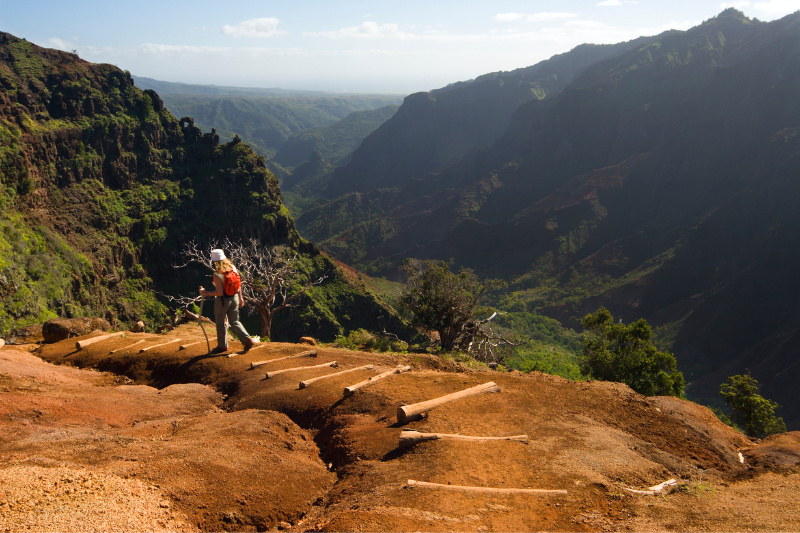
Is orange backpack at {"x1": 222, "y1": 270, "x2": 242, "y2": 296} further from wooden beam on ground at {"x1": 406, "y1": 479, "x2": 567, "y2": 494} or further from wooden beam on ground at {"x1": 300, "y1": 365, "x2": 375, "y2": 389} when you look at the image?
wooden beam on ground at {"x1": 406, "y1": 479, "x2": 567, "y2": 494}

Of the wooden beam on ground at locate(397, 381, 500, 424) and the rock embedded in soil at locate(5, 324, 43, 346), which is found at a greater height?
Result: the wooden beam on ground at locate(397, 381, 500, 424)

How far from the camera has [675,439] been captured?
7.38 metres

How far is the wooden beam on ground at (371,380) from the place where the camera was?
7984 millimetres

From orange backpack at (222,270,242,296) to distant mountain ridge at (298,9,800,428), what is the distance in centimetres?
4659

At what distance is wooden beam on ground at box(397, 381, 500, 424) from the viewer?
6.75 metres

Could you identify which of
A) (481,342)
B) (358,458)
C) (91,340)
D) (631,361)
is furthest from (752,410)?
(91,340)

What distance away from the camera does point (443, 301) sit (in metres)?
17.9

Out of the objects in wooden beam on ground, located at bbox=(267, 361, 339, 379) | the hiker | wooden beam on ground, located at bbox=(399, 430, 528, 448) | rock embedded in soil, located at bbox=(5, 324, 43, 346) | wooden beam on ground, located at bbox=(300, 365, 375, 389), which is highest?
the hiker

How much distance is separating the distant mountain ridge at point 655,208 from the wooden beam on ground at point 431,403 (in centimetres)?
4338

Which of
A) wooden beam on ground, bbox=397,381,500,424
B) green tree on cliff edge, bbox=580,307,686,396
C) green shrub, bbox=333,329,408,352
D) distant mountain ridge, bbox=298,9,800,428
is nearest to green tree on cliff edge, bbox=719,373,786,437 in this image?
green tree on cliff edge, bbox=580,307,686,396

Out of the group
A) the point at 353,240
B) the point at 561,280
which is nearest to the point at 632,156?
the point at 561,280

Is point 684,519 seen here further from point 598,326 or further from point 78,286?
point 78,286

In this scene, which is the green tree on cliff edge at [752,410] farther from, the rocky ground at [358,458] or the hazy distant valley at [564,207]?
the rocky ground at [358,458]

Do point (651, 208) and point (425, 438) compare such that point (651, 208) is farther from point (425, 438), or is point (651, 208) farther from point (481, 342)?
point (425, 438)
